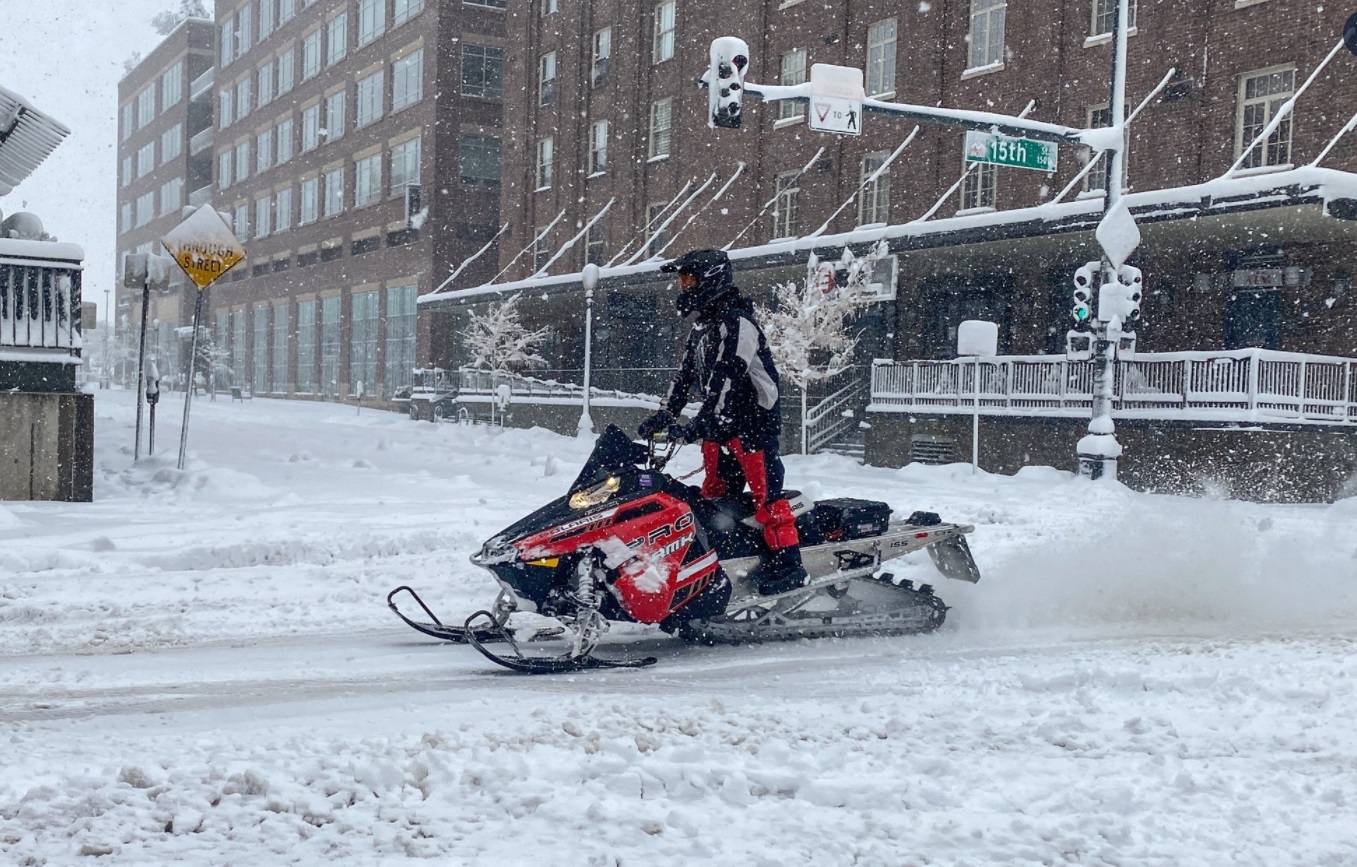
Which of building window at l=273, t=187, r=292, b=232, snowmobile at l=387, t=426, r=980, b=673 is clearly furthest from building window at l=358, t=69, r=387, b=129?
snowmobile at l=387, t=426, r=980, b=673

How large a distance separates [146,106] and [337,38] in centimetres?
3639

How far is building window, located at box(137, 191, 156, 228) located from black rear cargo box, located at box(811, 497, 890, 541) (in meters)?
A: 89.5

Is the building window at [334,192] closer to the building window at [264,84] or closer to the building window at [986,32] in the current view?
the building window at [264,84]

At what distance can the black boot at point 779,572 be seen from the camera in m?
6.57

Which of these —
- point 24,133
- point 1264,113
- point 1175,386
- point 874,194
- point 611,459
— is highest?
point 1264,113

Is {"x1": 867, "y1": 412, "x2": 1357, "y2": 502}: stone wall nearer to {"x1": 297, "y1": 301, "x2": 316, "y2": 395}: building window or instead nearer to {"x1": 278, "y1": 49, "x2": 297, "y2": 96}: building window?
{"x1": 297, "y1": 301, "x2": 316, "y2": 395}: building window

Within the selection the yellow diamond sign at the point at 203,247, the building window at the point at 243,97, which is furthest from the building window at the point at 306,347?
the yellow diamond sign at the point at 203,247

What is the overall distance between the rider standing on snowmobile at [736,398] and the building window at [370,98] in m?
51.8

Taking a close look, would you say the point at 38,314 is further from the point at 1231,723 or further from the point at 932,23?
the point at 932,23

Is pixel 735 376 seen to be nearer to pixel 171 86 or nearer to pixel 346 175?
pixel 346 175

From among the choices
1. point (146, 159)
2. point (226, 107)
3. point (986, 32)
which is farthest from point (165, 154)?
point (986, 32)

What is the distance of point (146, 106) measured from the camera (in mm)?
88125

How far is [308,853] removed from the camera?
3.41 metres

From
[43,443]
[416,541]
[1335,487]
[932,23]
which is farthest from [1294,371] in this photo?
[43,443]
